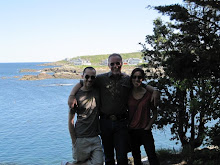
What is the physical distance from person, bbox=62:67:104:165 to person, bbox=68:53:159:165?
101 millimetres

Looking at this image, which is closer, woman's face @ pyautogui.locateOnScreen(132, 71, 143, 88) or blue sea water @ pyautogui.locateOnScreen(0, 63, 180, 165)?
woman's face @ pyautogui.locateOnScreen(132, 71, 143, 88)

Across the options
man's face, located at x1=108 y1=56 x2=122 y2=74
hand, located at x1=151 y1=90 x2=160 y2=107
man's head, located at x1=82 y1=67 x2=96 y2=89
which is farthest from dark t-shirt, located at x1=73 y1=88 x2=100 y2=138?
hand, located at x1=151 y1=90 x2=160 y2=107

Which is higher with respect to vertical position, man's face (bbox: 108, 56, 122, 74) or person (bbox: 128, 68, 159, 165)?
man's face (bbox: 108, 56, 122, 74)

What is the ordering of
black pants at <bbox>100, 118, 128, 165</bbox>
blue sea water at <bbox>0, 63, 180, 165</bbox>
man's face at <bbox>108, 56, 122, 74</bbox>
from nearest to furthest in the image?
1. black pants at <bbox>100, 118, 128, 165</bbox>
2. man's face at <bbox>108, 56, 122, 74</bbox>
3. blue sea water at <bbox>0, 63, 180, 165</bbox>

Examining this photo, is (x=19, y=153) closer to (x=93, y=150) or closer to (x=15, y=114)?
(x=15, y=114)

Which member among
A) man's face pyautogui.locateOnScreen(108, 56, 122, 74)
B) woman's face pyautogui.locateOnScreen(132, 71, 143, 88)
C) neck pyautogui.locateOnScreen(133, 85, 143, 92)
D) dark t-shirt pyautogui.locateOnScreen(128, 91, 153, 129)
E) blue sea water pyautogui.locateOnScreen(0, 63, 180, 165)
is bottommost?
blue sea water pyautogui.locateOnScreen(0, 63, 180, 165)

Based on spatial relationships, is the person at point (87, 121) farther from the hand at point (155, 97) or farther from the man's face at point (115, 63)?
the hand at point (155, 97)

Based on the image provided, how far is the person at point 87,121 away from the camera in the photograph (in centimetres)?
440

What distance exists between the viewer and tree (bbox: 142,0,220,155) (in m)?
4.70

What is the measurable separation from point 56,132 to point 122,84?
950 inches

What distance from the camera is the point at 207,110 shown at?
25.7 feet

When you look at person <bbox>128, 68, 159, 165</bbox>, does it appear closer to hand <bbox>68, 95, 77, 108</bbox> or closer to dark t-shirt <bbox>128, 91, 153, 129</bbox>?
dark t-shirt <bbox>128, 91, 153, 129</bbox>

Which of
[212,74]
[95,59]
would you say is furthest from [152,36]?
[95,59]

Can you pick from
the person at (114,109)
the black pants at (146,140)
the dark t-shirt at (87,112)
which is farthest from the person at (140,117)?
the dark t-shirt at (87,112)
